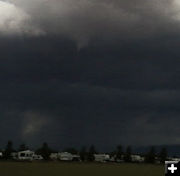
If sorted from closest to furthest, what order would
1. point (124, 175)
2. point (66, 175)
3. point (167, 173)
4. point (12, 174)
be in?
1. point (167, 173)
2. point (12, 174)
3. point (66, 175)
4. point (124, 175)

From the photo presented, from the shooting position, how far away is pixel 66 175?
106125 mm

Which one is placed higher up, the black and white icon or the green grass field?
the green grass field

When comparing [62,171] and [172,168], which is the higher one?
[62,171]

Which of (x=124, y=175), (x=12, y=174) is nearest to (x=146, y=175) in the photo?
(x=124, y=175)

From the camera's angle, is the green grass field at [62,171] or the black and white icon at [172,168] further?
the green grass field at [62,171]

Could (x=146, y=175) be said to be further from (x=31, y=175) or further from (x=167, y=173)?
(x=167, y=173)

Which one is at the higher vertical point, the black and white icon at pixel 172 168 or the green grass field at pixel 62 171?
the green grass field at pixel 62 171

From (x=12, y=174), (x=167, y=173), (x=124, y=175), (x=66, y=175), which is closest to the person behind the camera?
(x=167, y=173)

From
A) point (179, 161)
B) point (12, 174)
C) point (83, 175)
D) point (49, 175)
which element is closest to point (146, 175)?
point (83, 175)

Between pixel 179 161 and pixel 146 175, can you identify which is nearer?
pixel 179 161

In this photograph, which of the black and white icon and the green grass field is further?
the green grass field

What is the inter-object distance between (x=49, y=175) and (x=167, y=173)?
2664 inches

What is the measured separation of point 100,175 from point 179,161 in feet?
247

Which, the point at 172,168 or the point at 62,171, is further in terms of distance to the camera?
the point at 62,171
